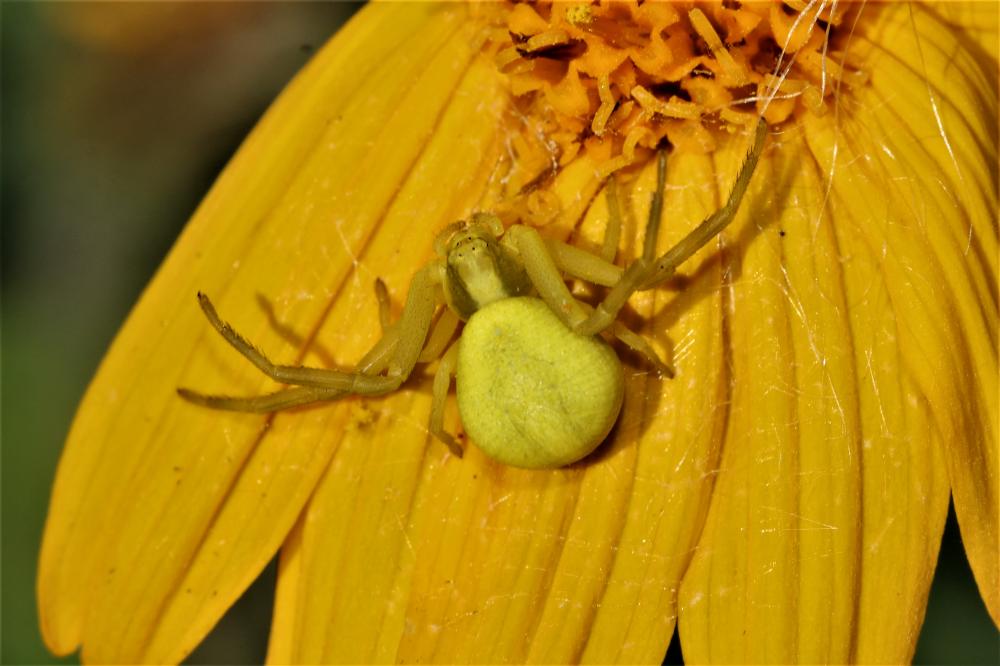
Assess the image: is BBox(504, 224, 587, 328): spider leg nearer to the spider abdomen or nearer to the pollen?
the spider abdomen

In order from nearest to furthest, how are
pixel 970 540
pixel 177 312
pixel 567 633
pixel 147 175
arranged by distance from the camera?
1. pixel 970 540
2. pixel 567 633
3. pixel 177 312
4. pixel 147 175

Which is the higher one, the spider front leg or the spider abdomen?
the spider abdomen

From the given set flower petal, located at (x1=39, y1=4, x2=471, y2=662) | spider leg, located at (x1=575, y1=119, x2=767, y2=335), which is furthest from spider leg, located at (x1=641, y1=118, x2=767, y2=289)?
flower petal, located at (x1=39, y1=4, x2=471, y2=662)

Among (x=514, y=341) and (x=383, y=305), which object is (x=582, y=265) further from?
(x=383, y=305)

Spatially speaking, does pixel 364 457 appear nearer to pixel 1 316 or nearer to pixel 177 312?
pixel 177 312

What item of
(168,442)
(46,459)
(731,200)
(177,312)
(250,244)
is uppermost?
(731,200)

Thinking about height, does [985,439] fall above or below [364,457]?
above

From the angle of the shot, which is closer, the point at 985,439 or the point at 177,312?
the point at 985,439

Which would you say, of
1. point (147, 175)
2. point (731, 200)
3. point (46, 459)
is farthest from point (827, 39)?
point (46, 459)
